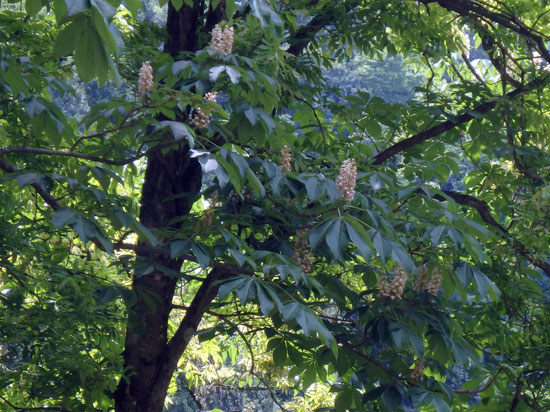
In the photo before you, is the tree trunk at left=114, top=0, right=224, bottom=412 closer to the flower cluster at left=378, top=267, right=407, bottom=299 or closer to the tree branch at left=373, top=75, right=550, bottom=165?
the flower cluster at left=378, top=267, right=407, bottom=299

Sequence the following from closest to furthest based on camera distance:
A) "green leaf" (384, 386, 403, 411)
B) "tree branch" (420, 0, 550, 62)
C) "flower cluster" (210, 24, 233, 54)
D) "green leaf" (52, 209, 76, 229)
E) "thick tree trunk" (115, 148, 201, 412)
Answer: "green leaf" (52, 209, 76, 229)
"flower cluster" (210, 24, 233, 54)
"green leaf" (384, 386, 403, 411)
"thick tree trunk" (115, 148, 201, 412)
"tree branch" (420, 0, 550, 62)

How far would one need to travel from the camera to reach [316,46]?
4.36 metres

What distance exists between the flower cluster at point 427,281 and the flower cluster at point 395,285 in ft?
0.53

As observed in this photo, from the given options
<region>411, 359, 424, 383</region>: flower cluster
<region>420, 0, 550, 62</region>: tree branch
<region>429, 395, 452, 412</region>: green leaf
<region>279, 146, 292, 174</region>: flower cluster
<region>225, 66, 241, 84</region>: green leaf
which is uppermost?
<region>420, 0, 550, 62</region>: tree branch

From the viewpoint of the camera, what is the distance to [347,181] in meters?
2.54

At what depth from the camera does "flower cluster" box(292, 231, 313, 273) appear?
9.45 ft

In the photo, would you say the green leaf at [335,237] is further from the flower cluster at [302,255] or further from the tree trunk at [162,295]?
the tree trunk at [162,295]

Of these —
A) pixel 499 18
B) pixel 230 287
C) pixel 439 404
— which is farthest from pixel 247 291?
pixel 499 18

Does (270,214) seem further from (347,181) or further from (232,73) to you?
(232,73)

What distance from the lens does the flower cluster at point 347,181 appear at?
2.53 meters

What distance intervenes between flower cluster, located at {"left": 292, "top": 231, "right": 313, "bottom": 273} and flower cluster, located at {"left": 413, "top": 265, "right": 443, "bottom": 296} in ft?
1.72

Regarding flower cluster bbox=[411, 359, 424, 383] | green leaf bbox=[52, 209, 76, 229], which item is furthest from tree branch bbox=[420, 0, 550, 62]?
green leaf bbox=[52, 209, 76, 229]

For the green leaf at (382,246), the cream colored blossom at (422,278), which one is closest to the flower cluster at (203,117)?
the green leaf at (382,246)

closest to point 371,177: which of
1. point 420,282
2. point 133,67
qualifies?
point 420,282
